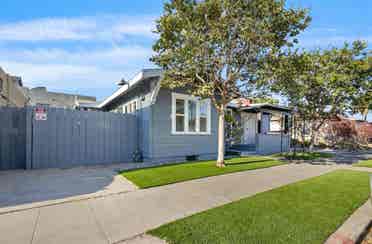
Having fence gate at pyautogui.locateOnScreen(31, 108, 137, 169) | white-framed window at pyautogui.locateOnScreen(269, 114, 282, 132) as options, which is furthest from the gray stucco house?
white-framed window at pyautogui.locateOnScreen(269, 114, 282, 132)

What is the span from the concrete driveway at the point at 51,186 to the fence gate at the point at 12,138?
0.49 meters

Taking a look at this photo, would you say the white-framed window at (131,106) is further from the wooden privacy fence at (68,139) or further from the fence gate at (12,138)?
the fence gate at (12,138)

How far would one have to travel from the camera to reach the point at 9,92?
463 inches

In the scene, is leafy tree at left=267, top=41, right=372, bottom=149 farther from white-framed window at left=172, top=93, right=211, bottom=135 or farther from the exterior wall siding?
the exterior wall siding

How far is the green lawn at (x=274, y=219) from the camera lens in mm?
2615

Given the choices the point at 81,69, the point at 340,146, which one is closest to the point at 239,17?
the point at 81,69

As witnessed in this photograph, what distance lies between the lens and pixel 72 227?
9.36 ft

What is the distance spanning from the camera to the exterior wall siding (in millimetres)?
8523

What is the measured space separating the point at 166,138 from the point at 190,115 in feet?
5.47

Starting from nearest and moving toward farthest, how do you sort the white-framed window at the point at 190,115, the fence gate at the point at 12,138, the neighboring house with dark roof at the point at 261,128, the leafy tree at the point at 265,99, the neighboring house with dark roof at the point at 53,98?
the fence gate at the point at 12,138
the leafy tree at the point at 265,99
the white-framed window at the point at 190,115
the neighboring house with dark roof at the point at 261,128
the neighboring house with dark roof at the point at 53,98

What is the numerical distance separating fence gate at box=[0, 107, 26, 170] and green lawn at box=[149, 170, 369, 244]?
6.53 metres

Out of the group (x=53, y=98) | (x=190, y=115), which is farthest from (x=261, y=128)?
(x=53, y=98)

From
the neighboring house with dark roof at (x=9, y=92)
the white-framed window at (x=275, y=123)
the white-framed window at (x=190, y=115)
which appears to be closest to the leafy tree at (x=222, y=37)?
the white-framed window at (x=190, y=115)

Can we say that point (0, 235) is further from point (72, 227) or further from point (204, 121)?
point (204, 121)
